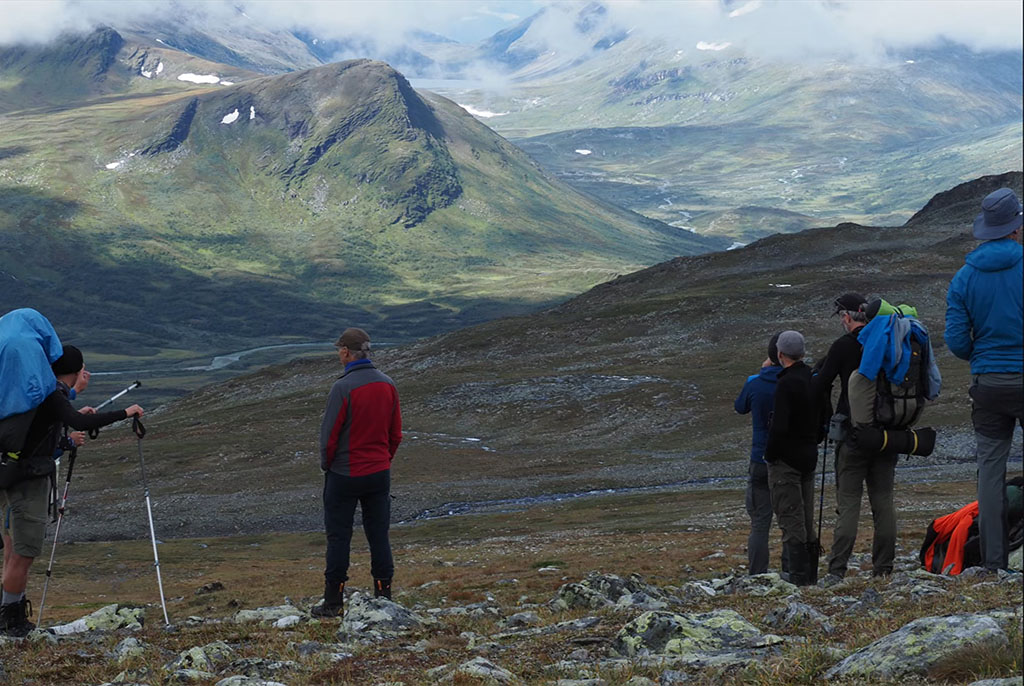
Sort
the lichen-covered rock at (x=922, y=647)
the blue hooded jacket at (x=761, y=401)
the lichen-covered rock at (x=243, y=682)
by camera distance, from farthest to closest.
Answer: the blue hooded jacket at (x=761, y=401)
the lichen-covered rock at (x=243, y=682)
the lichen-covered rock at (x=922, y=647)

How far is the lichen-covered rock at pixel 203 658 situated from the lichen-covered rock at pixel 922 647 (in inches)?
272

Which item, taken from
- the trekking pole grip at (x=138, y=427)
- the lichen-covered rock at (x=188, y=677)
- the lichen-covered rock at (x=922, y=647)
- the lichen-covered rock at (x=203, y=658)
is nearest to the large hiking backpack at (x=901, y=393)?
the lichen-covered rock at (x=922, y=647)

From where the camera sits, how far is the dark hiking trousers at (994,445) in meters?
13.0

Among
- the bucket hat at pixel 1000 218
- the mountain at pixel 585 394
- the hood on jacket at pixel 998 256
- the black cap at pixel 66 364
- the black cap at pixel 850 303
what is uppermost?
the bucket hat at pixel 1000 218

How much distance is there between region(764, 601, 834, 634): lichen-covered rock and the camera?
11669 millimetres

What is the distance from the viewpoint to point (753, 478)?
694 inches

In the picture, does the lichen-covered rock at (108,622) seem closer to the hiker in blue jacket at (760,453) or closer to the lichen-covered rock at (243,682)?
the lichen-covered rock at (243,682)

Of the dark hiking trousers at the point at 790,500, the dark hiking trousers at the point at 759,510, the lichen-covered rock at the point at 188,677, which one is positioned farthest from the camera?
the dark hiking trousers at the point at 759,510

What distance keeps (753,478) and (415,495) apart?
46003mm

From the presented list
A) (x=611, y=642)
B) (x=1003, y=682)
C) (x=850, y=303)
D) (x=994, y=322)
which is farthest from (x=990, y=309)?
(x=1003, y=682)

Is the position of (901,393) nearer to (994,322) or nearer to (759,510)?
(994,322)

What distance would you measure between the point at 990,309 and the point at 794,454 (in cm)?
420

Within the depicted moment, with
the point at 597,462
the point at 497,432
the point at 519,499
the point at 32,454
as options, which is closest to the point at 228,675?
the point at 32,454

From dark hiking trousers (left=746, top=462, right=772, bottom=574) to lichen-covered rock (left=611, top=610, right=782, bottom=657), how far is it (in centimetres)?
573
